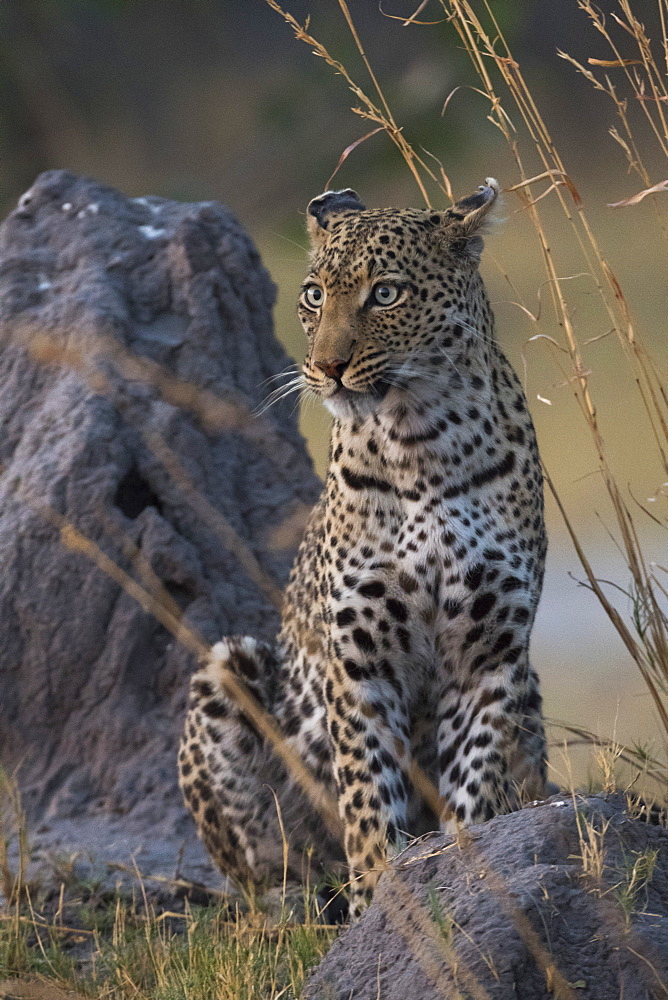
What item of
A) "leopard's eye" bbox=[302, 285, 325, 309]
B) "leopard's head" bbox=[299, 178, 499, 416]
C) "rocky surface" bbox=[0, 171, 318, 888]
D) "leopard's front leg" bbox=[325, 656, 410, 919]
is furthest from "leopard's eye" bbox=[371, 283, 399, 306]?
"rocky surface" bbox=[0, 171, 318, 888]

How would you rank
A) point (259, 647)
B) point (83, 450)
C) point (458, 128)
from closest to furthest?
1. point (458, 128)
2. point (259, 647)
3. point (83, 450)

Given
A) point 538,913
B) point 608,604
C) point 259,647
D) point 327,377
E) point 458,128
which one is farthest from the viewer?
point 259,647

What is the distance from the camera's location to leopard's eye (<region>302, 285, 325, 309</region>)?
13.7 feet

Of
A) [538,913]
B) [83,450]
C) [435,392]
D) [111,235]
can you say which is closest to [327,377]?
[435,392]

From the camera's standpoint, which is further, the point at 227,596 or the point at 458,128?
the point at 227,596

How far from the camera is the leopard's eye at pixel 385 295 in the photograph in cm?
401

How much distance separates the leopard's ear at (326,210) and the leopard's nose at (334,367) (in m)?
0.74

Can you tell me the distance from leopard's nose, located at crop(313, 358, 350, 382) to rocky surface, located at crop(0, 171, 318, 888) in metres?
1.65

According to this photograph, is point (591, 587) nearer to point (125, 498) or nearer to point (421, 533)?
point (421, 533)

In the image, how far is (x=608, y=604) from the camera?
3535 millimetres

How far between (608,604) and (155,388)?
326 centimetres

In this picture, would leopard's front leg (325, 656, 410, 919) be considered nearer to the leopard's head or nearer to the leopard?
the leopard

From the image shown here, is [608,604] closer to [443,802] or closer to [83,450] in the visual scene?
[443,802]

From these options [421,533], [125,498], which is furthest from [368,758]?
[125,498]
